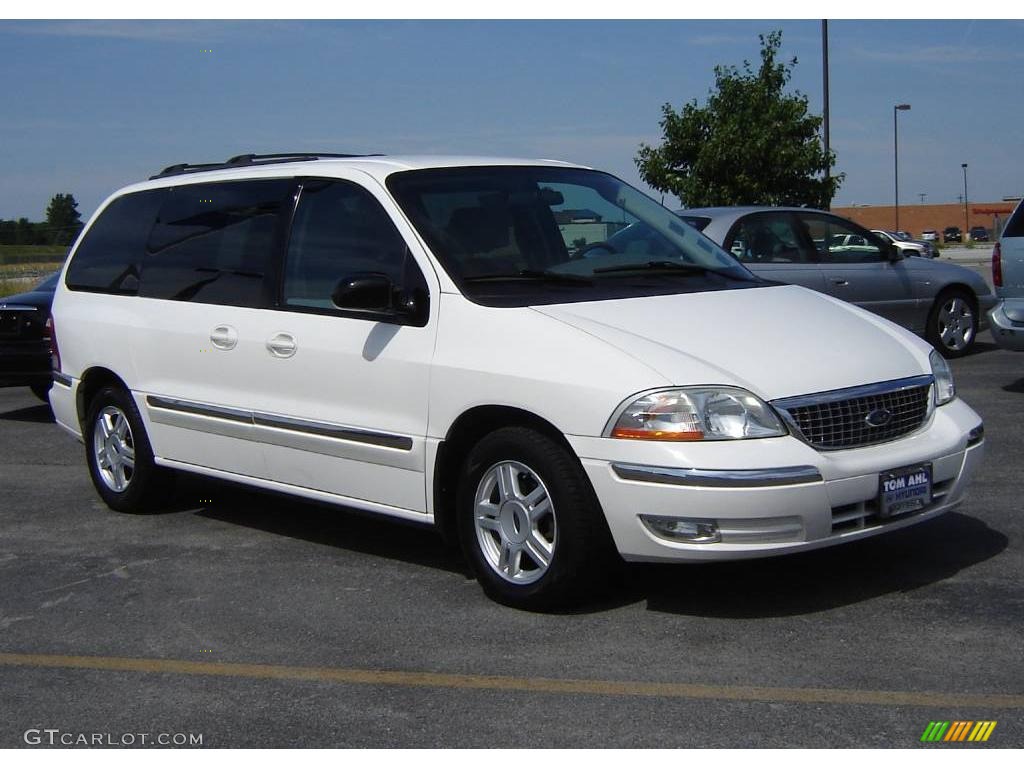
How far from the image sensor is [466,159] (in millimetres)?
6496

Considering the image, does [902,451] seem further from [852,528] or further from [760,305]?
[760,305]

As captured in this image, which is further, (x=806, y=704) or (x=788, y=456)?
(x=788, y=456)

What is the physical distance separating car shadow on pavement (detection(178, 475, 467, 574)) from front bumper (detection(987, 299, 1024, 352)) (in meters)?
5.68

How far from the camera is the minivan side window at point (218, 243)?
6.45 metres

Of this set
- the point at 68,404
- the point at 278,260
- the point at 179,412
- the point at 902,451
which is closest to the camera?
the point at 902,451

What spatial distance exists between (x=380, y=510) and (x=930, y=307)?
9.07 meters

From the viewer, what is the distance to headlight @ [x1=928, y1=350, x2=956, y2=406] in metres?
5.51

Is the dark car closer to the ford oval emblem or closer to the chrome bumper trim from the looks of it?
the chrome bumper trim

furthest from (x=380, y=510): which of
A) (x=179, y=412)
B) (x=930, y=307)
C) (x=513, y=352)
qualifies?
(x=930, y=307)

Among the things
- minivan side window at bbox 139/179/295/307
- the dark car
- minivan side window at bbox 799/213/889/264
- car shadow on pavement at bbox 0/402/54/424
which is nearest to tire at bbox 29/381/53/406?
car shadow on pavement at bbox 0/402/54/424

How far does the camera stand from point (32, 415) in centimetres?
1223

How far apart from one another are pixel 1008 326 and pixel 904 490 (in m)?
5.89

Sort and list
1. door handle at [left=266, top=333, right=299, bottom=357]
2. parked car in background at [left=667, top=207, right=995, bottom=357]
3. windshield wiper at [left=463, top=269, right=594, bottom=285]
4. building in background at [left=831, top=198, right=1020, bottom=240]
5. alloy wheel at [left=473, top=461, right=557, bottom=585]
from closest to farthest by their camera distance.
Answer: alloy wheel at [left=473, top=461, right=557, bottom=585] → windshield wiper at [left=463, top=269, right=594, bottom=285] → door handle at [left=266, top=333, right=299, bottom=357] → parked car in background at [left=667, top=207, right=995, bottom=357] → building in background at [left=831, top=198, right=1020, bottom=240]

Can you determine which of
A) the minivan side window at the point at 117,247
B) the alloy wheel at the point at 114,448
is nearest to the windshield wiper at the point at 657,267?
the minivan side window at the point at 117,247
